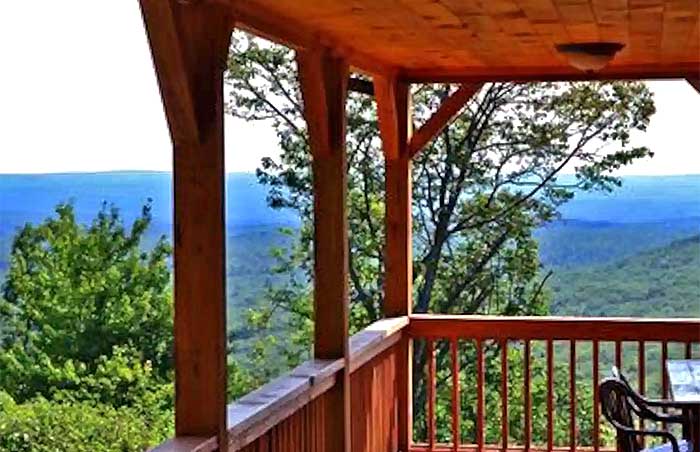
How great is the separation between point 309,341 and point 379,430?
18.8 feet

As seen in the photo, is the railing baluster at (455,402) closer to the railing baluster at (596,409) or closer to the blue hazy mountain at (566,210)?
the railing baluster at (596,409)

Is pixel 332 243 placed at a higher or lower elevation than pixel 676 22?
lower

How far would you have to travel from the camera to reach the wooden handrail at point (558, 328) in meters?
6.67

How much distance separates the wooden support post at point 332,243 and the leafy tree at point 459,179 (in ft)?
20.5

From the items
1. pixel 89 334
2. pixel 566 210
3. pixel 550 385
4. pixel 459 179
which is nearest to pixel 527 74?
pixel 550 385

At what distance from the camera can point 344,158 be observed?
5395mm

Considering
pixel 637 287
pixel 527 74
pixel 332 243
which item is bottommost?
pixel 637 287

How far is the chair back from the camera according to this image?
4.67 metres

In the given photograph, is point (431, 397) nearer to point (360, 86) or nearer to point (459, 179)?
point (360, 86)

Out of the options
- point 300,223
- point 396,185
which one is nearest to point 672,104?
point 300,223

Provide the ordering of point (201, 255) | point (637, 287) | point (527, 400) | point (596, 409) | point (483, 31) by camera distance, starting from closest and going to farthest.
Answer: point (201, 255) → point (483, 31) → point (596, 409) → point (527, 400) → point (637, 287)

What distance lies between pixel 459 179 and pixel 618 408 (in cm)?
732

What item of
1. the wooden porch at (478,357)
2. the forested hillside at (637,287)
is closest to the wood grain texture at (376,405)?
the wooden porch at (478,357)

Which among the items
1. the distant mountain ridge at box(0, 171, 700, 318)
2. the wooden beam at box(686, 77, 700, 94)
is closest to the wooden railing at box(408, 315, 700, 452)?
the wooden beam at box(686, 77, 700, 94)
